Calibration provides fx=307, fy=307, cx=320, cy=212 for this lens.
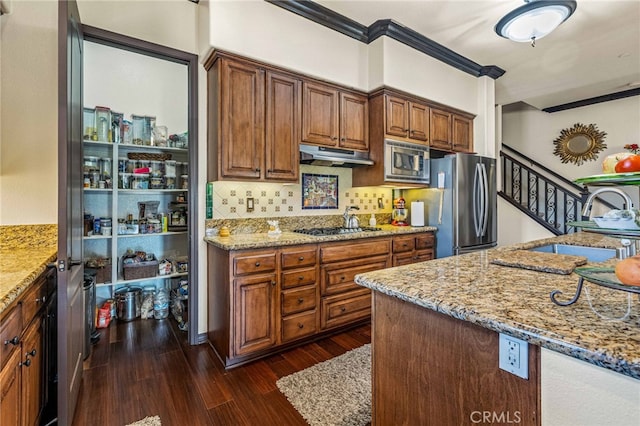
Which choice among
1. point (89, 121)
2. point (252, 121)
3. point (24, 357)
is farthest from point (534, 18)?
point (89, 121)

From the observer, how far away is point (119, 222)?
3379 millimetres

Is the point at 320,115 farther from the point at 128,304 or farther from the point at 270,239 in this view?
the point at 128,304

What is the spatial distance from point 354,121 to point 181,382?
111 inches

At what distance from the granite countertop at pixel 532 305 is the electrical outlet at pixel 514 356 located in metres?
0.06

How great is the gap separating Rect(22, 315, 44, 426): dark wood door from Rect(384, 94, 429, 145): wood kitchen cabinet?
313cm

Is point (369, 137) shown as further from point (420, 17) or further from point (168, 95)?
point (168, 95)

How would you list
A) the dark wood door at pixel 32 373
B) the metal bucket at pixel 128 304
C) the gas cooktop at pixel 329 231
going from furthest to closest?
the metal bucket at pixel 128 304
the gas cooktop at pixel 329 231
the dark wood door at pixel 32 373

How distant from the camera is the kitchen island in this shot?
67cm

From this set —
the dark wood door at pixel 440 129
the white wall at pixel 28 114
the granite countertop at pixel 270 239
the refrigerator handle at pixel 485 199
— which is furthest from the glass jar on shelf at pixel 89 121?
the refrigerator handle at pixel 485 199

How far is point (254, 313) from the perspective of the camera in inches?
92.7

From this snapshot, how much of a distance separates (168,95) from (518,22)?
3683mm

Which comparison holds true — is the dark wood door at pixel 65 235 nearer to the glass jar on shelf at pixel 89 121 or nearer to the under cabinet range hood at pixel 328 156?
the glass jar on shelf at pixel 89 121

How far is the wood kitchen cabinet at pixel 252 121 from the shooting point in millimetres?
2508

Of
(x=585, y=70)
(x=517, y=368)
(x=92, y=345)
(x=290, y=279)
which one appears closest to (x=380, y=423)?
(x=517, y=368)
